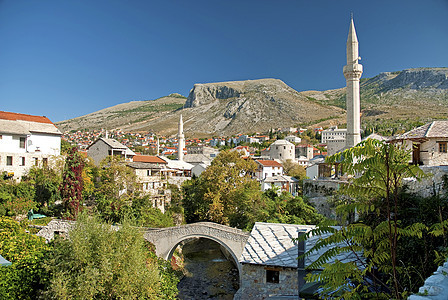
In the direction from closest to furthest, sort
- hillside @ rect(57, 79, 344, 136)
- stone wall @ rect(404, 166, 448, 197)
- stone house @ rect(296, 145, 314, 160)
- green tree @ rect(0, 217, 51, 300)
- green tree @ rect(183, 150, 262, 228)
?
stone wall @ rect(404, 166, 448, 197) < green tree @ rect(0, 217, 51, 300) < green tree @ rect(183, 150, 262, 228) < stone house @ rect(296, 145, 314, 160) < hillside @ rect(57, 79, 344, 136)

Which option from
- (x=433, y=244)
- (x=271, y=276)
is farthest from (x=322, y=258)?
(x=271, y=276)

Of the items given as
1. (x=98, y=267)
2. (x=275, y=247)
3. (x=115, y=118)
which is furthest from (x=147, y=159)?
(x=115, y=118)

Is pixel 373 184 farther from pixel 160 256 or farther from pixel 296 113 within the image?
pixel 296 113

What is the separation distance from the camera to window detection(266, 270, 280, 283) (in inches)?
429

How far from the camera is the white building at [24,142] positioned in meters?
22.8

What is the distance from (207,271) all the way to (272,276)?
1146 cm

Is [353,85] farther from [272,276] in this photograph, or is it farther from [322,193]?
[272,276]

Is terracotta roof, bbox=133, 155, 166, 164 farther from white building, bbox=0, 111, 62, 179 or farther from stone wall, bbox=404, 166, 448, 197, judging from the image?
stone wall, bbox=404, 166, 448, 197

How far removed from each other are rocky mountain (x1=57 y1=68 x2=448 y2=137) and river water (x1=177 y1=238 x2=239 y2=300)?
7556 centimetres

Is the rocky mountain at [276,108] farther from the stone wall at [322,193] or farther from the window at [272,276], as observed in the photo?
the window at [272,276]

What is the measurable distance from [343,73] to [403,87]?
4945 inches

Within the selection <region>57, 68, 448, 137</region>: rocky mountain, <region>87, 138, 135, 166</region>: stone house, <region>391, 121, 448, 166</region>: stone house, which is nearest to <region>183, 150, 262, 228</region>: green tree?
<region>87, 138, 135, 166</region>: stone house

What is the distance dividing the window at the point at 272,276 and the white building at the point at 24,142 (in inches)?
834

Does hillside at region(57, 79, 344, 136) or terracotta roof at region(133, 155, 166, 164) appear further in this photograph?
hillside at region(57, 79, 344, 136)
